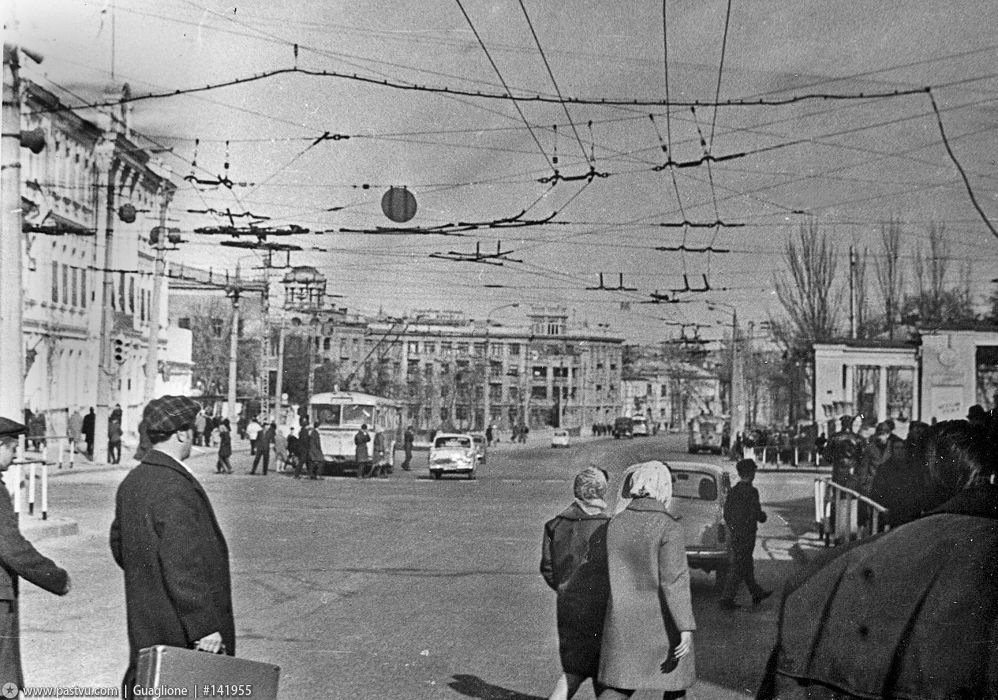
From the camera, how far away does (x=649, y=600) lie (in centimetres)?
531

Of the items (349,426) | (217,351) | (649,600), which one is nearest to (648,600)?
(649,600)

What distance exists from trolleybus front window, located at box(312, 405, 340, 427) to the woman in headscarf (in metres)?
20.8

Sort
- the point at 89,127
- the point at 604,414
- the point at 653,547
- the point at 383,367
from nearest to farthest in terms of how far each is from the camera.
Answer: the point at 653,547
the point at 604,414
the point at 89,127
the point at 383,367

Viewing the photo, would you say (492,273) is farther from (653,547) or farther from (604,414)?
(653,547)

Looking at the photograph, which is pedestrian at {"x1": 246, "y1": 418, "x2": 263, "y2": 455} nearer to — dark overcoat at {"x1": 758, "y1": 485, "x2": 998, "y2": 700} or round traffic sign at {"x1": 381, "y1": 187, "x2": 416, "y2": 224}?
round traffic sign at {"x1": 381, "y1": 187, "x2": 416, "y2": 224}

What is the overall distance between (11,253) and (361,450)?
19.1 metres

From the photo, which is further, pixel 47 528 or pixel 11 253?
pixel 47 528

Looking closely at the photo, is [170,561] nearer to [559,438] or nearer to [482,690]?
[482,690]

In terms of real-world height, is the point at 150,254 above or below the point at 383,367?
above

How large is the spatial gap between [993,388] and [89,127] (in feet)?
30.8

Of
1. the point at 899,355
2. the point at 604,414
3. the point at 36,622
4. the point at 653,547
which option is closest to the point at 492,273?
the point at 604,414

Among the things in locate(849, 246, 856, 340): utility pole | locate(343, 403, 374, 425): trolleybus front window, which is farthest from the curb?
locate(343, 403, 374, 425): trolleybus front window

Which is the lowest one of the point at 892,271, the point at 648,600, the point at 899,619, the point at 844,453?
the point at 648,600

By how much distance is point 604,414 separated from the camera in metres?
10.4
